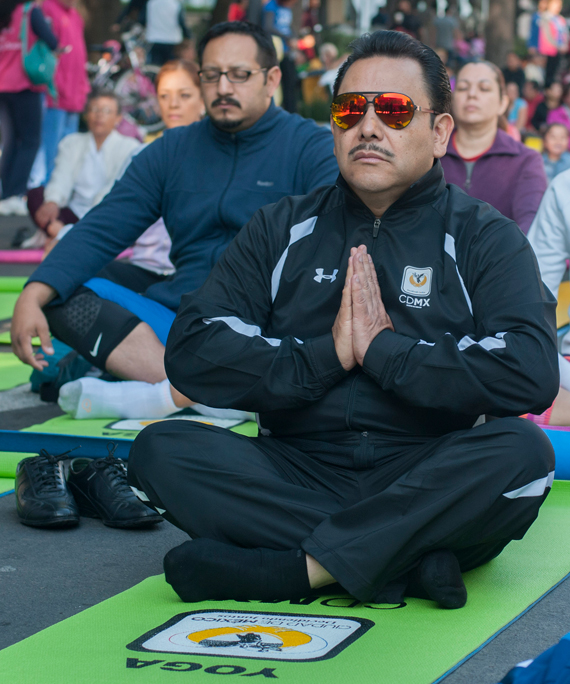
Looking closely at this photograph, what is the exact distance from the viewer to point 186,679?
1.95 metres

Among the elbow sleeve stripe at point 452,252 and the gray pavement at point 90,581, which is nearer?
the gray pavement at point 90,581

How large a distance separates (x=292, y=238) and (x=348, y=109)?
1.13 ft

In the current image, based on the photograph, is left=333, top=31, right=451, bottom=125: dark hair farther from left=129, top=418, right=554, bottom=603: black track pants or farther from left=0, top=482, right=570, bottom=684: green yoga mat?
left=0, top=482, right=570, bottom=684: green yoga mat

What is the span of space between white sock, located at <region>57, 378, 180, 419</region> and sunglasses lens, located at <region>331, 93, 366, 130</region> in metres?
1.69

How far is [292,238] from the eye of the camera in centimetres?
270

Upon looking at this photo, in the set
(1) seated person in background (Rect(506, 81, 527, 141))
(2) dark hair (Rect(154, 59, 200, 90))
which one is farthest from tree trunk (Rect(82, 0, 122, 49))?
(2) dark hair (Rect(154, 59, 200, 90))

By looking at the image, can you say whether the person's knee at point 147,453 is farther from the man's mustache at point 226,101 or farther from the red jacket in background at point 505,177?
the red jacket in background at point 505,177

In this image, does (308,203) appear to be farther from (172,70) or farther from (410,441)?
(172,70)

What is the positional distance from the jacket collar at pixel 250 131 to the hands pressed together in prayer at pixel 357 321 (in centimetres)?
178

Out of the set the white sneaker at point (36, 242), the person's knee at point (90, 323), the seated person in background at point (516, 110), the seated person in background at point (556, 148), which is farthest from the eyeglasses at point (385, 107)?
the seated person in background at point (516, 110)

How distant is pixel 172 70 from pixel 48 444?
281cm

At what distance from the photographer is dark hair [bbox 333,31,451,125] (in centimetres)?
262

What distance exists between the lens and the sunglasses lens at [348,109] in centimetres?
259

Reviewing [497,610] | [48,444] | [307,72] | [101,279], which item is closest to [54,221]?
[101,279]
